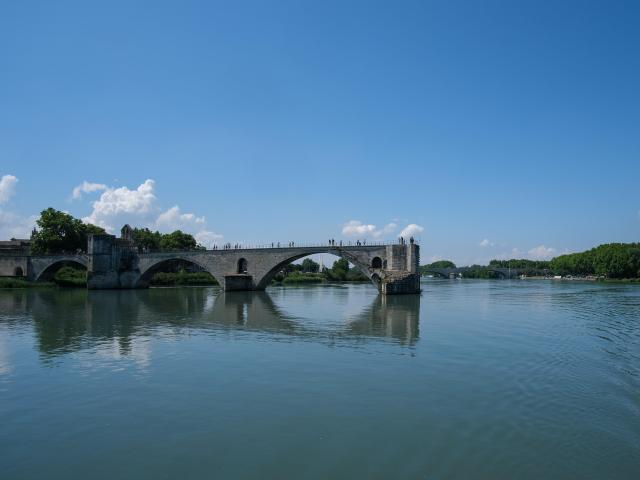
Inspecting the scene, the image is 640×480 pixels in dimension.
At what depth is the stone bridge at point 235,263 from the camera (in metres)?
43.9

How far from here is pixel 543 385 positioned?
37.7ft

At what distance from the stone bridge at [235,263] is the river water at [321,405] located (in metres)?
23.7

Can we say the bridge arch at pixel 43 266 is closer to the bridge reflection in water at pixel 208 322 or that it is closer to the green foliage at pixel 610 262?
the bridge reflection in water at pixel 208 322

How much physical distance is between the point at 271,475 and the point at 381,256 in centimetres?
3854

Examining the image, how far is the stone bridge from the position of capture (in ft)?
144

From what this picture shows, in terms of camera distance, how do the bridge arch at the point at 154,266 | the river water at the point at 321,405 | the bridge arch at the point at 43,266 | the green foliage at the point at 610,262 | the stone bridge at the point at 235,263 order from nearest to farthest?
the river water at the point at 321,405
the stone bridge at the point at 235,263
the bridge arch at the point at 154,266
the bridge arch at the point at 43,266
the green foliage at the point at 610,262

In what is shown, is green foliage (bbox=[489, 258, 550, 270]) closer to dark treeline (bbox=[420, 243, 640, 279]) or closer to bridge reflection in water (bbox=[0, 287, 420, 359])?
dark treeline (bbox=[420, 243, 640, 279])

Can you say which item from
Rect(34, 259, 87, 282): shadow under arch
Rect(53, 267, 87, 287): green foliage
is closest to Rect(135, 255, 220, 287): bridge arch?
Rect(53, 267, 87, 287): green foliage

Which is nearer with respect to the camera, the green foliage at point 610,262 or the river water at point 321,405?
the river water at point 321,405

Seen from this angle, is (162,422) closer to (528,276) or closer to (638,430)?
(638,430)

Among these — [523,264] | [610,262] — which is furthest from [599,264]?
[523,264]

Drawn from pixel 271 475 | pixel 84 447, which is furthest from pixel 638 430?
pixel 84 447

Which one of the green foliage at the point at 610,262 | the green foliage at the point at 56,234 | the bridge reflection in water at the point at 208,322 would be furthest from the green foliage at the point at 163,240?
the green foliage at the point at 610,262

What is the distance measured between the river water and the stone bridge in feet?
77.8
